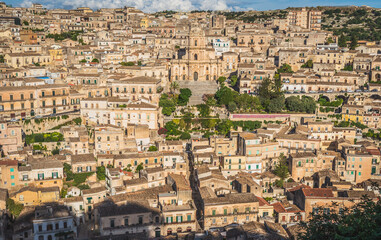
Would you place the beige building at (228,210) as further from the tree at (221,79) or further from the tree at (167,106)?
the tree at (221,79)

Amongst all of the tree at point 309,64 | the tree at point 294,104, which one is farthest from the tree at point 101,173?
the tree at point 309,64

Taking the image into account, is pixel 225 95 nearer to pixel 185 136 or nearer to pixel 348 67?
pixel 185 136

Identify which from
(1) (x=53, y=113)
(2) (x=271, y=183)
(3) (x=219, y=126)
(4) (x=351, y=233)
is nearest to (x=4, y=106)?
(1) (x=53, y=113)

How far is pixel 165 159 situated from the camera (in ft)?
111

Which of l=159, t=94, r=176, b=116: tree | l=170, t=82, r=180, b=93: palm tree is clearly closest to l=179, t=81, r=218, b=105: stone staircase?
l=170, t=82, r=180, b=93: palm tree

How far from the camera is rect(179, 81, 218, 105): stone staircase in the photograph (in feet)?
148

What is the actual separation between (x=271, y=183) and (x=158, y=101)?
47.2 ft

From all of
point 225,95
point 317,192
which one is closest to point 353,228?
point 317,192

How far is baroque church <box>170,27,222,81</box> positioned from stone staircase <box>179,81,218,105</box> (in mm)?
1210

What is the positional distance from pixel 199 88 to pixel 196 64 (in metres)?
3.64

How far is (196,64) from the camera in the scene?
163 feet

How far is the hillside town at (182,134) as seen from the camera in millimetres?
26891

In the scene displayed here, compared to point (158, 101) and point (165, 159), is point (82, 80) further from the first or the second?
point (165, 159)

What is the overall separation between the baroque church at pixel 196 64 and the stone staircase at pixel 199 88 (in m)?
1.21
